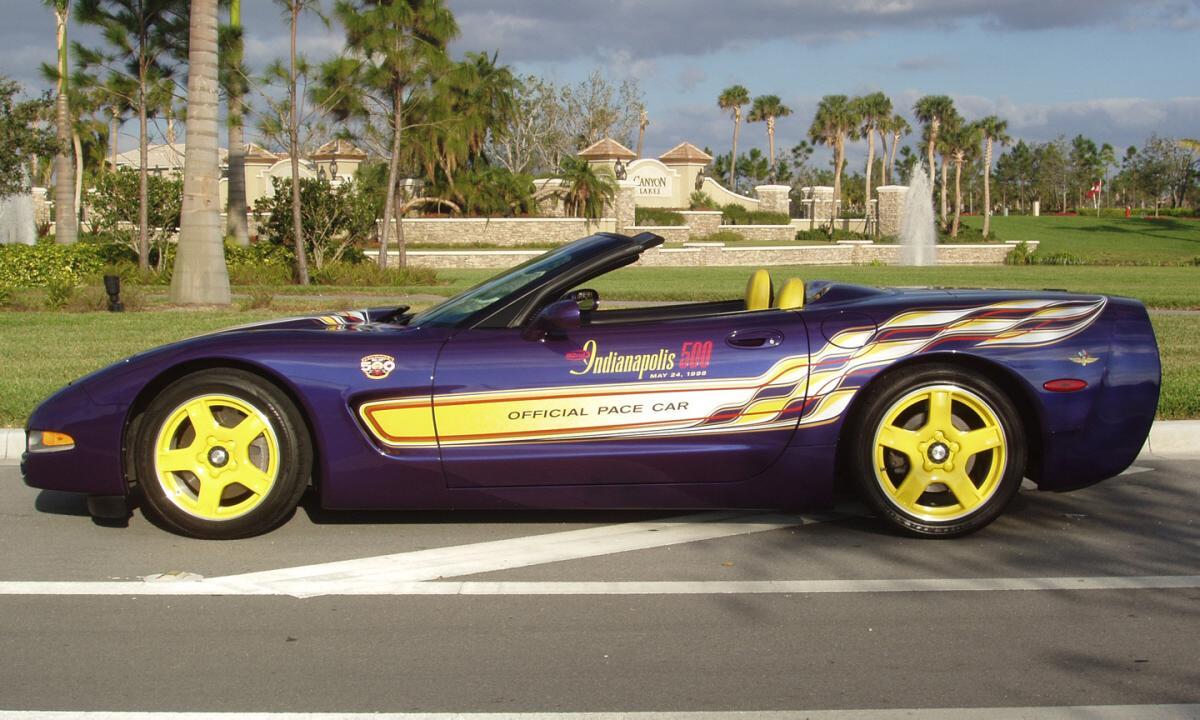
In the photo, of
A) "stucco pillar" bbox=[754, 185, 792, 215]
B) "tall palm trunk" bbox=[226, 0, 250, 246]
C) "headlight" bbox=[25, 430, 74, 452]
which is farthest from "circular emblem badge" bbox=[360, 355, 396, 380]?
"stucco pillar" bbox=[754, 185, 792, 215]

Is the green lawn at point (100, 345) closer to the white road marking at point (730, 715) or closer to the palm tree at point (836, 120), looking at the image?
the white road marking at point (730, 715)

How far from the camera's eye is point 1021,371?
4.83 meters

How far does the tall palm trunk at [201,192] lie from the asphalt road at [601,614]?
38.5 feet

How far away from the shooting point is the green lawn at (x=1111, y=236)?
46844 millimetres

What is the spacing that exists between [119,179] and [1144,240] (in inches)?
2028

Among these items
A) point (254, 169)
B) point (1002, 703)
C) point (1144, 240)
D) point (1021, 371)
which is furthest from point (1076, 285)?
point (254, 169)

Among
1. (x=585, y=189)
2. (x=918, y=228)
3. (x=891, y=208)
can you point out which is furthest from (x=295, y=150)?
(x=891, y=208)

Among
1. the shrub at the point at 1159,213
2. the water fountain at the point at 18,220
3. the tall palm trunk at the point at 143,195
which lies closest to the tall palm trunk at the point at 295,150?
the tall palm trunk at the point at 143,195

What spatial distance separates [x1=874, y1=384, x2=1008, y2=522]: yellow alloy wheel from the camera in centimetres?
483

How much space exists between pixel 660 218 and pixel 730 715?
5440cm

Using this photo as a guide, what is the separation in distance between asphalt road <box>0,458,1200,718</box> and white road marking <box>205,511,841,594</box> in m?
0.02

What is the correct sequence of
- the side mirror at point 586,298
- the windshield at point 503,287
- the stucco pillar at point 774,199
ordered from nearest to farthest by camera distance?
the windshield at point 503,287
the side mirror at point 586,298
the stucco pillar at point 774,199

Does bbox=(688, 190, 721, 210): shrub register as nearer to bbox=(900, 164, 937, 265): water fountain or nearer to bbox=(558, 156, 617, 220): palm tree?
bbox=(900, 164, 937, 265): water fountain

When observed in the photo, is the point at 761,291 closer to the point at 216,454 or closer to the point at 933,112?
the point at 216,454
